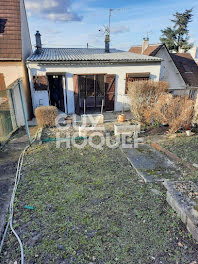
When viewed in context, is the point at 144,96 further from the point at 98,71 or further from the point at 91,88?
the point at 91,88

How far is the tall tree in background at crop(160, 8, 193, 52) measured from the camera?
2577 centimetres

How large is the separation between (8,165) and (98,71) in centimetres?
708

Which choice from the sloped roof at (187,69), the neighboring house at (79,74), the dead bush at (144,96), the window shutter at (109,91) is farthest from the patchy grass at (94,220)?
the sloped roof at (187,69)

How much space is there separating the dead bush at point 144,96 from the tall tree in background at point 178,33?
22347mm

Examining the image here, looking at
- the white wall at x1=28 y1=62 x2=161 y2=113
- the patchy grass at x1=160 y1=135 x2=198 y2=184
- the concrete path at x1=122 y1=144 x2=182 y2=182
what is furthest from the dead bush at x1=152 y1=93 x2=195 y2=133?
the white wall at x1=28 y1=62 x2=161 y2=113

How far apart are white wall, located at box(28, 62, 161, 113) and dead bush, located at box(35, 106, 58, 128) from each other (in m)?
1.76

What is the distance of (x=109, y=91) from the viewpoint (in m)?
10.6

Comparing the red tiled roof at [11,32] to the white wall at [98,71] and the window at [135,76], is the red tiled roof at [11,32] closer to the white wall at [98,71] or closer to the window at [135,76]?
the white wall at [98,71]

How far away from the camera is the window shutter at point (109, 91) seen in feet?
34.0

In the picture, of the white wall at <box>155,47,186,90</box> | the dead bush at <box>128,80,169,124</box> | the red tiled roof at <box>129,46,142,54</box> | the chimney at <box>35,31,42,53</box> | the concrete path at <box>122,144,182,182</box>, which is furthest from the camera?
the red tiled roof at <box>129,46,142,54</box>

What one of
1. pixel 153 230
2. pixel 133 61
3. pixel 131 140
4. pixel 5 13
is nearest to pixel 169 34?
pixel 133 61

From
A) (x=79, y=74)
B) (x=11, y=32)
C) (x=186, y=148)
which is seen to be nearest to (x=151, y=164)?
(x=186, y=148)

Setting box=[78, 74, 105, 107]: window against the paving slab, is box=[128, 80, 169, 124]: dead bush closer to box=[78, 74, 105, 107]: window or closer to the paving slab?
box=[78, 74, 105, 107]: window

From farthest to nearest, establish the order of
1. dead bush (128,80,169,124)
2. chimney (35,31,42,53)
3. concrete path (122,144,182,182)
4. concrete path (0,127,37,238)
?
chimney (35,31,42,53)
dead bush (128,80,169,124)
concrete path (122,144,182,182)
concrete path (0,127,37,238)
